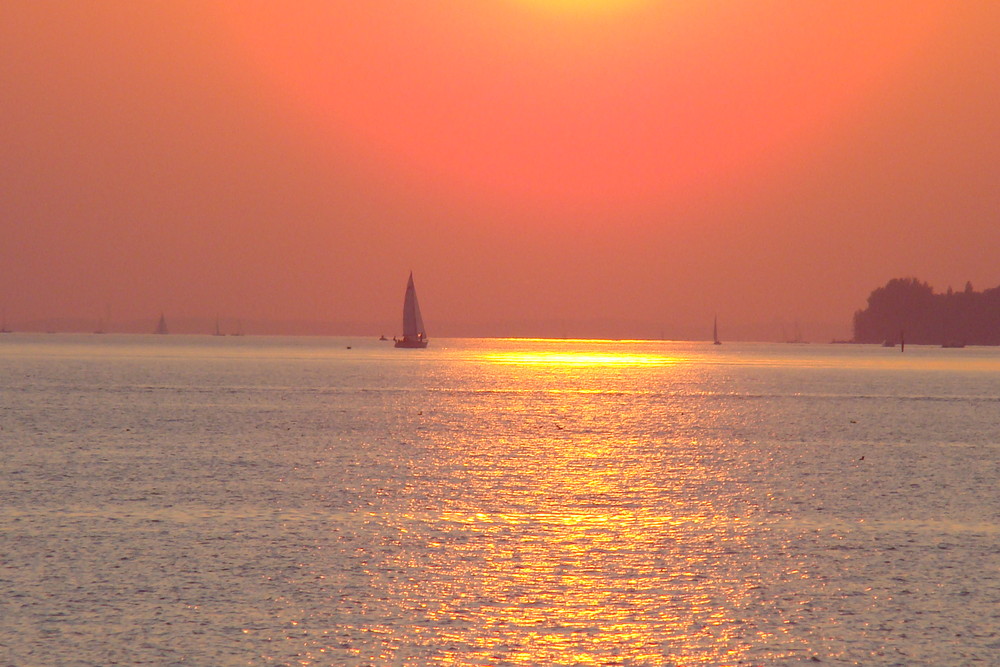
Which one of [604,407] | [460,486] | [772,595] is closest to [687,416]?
[604,407]

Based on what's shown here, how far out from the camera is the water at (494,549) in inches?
570

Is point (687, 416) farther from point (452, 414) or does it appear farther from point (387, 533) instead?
point (387, 533)

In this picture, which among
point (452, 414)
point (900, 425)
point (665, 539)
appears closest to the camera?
point (665, 539)

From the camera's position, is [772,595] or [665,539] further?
[665,539]

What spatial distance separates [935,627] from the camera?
1543cm

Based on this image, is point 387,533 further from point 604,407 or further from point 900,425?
point 604,407

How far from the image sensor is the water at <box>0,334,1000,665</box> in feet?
47.5

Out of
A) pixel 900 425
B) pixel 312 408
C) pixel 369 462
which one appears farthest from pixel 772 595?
pixel 312 408

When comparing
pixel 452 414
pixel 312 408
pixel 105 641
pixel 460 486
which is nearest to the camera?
pixel 105 641

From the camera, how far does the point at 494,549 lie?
2120 cm

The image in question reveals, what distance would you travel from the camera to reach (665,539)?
22.8m

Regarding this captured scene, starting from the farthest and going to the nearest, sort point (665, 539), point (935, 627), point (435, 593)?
point (665, 539) < point (435, 593) < point (935, 627)

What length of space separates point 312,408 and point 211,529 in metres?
49.6

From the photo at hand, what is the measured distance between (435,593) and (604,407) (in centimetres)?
5964
